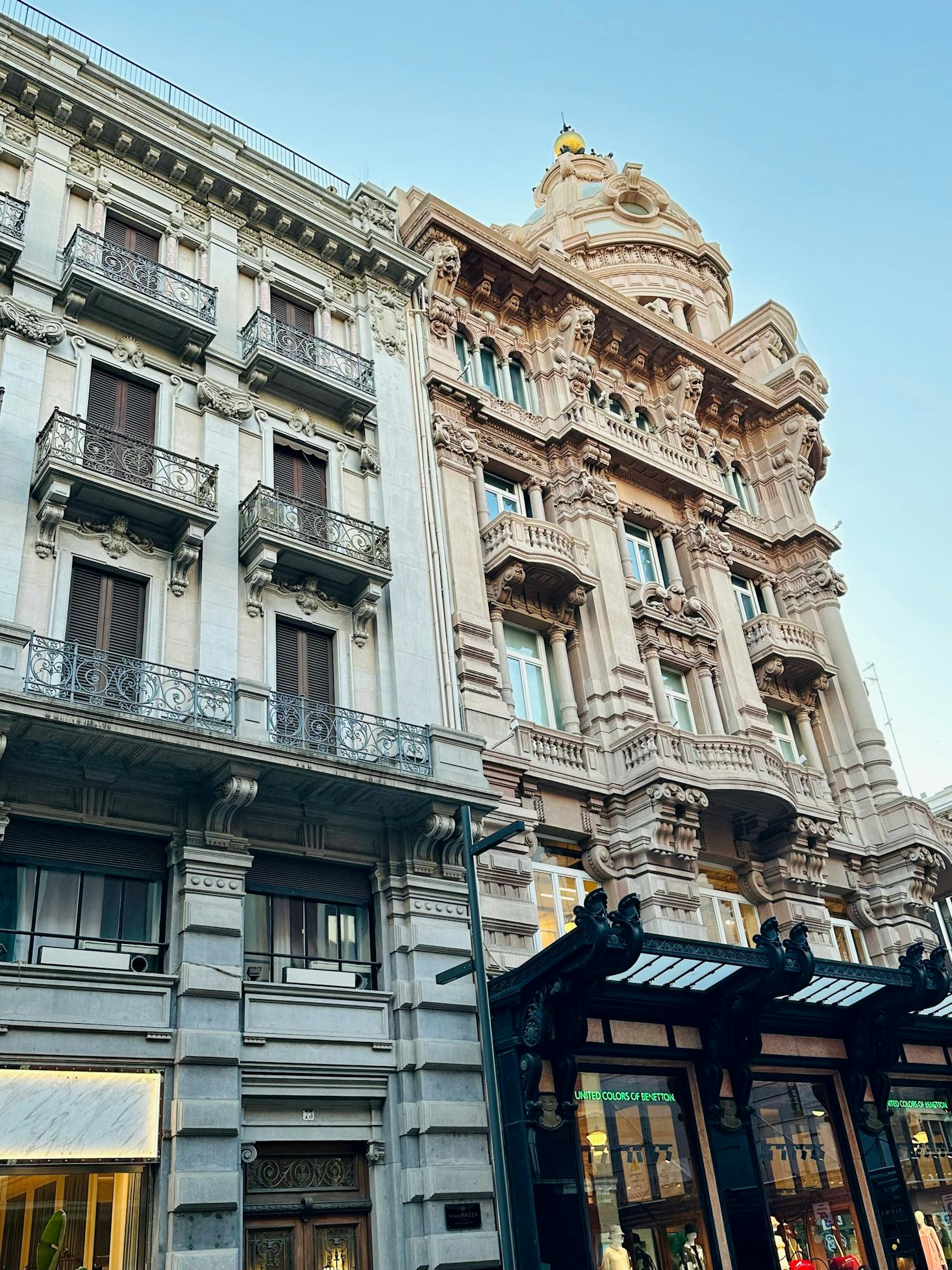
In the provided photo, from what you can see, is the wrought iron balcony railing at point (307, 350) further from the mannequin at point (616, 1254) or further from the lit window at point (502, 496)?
the mannequin at point (616, 1254)

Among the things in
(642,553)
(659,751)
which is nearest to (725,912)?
(659,751)

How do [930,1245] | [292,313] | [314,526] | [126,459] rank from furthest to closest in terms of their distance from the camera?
1. [292,313]
2. [314,526]
3. [930,1245]
4. [126,459]

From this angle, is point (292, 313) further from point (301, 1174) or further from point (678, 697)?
point (301, 1174)

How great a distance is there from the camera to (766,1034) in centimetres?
1914

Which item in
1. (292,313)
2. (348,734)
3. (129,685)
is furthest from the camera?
(292,313)

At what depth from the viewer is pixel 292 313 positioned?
894 inches

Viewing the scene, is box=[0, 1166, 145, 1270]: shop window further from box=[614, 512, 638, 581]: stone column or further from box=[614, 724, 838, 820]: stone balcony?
box=[614, 512, 638, 581]: stone column

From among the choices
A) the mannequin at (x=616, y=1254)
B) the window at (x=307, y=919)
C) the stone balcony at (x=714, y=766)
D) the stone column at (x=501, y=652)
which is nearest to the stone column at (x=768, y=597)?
the stone balcony at (x=714, y=766)

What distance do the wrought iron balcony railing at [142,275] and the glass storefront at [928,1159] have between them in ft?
64.0

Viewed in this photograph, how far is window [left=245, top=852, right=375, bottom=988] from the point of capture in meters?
15.5

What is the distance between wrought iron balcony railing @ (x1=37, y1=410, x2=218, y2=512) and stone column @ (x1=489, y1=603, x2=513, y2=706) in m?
6.64

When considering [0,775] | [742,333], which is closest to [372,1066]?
[0,775]

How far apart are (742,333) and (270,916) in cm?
2743

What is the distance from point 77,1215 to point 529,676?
1356 centimetres
